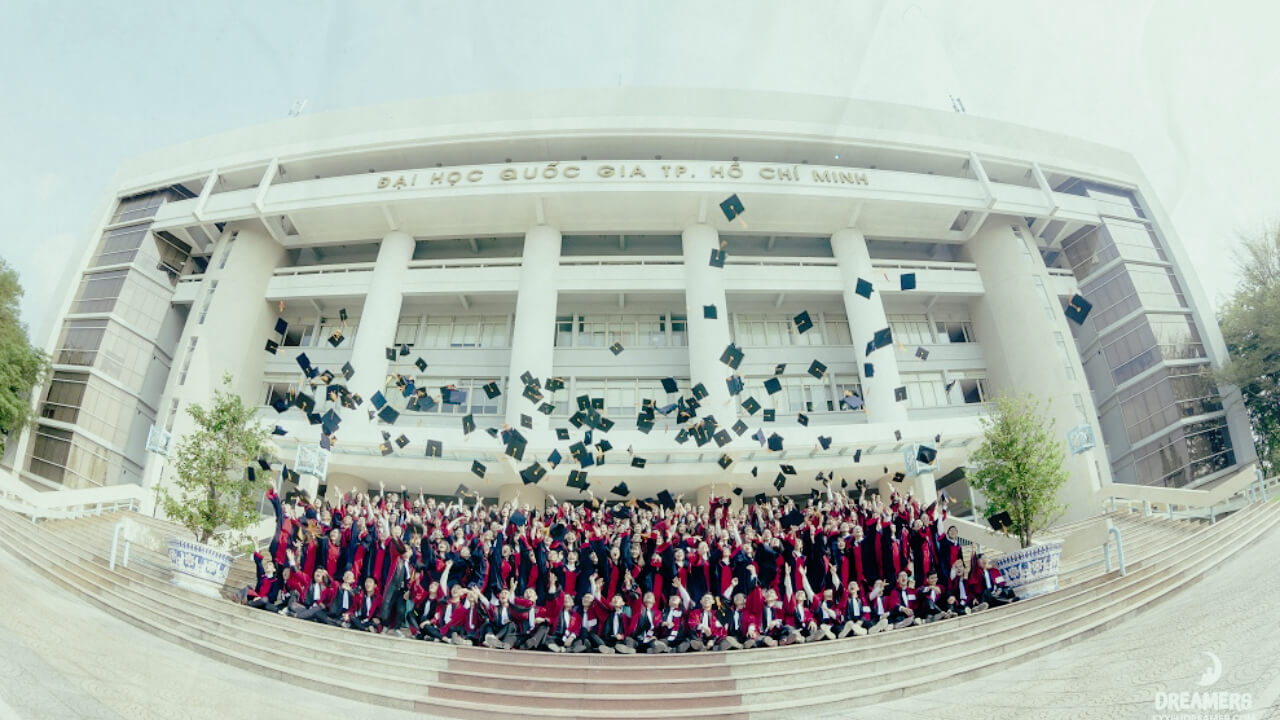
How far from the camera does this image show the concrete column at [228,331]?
20797mm

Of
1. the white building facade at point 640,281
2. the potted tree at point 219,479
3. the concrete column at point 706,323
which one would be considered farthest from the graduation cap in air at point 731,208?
the potted tree at point 219,479

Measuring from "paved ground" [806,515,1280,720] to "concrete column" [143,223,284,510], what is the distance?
71.7ft

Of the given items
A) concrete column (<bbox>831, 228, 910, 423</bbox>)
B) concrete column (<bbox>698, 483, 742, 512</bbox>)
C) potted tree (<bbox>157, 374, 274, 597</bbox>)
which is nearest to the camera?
potted tree (<bbox>157, 374, 274, 597</bbox>)

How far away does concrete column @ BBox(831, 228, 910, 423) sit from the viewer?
19438 mm

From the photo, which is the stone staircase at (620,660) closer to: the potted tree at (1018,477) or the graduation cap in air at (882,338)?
the potted tree at (1018,477)

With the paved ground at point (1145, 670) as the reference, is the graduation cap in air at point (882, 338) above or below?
above

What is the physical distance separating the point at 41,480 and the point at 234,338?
7038mm

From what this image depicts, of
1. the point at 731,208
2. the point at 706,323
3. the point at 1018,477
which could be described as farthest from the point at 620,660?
the point at 706,323

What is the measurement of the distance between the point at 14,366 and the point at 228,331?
590 centimetres

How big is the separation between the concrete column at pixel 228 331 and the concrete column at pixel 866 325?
20.5m

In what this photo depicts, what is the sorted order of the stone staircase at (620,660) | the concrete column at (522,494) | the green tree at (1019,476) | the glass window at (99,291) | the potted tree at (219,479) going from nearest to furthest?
the stone staircase at (620,660) < the potted tree at (219,479) < the green tree at (1019,476) < the concrete column at (522,494) < the glass window at (99,291)

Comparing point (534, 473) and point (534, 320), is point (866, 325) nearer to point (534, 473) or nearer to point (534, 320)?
point (534, 320)

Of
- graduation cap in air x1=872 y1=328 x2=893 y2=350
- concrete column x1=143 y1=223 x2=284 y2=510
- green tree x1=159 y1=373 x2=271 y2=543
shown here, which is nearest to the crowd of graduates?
green tree x1=159 y1=373 x2=271 y2=543

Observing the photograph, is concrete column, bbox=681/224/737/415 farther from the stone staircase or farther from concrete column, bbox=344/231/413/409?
the stone staircase
